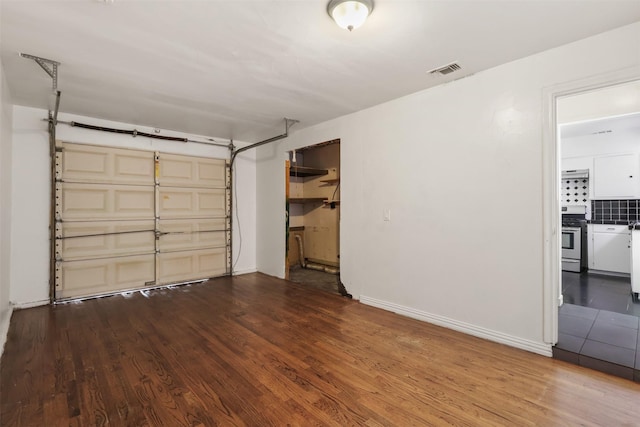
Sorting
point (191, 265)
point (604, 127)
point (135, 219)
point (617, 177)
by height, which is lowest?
point (191, 265)

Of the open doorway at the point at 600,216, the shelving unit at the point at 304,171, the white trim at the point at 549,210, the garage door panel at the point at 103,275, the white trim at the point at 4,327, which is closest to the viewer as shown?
the white trim at the point at 549,210

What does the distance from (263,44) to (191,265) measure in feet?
13.3

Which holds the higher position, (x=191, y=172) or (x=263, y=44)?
(x=263, y=44)

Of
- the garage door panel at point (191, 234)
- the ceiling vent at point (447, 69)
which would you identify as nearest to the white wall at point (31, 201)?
the garage door panel at point (191, 234)

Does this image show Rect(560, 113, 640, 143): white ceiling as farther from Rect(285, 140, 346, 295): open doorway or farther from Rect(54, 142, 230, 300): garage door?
Rect(54, 142, 230, 300): garage door

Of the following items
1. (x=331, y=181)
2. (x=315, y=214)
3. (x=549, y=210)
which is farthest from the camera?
(x=315, y=214)

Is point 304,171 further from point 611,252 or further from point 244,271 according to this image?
point 611,252

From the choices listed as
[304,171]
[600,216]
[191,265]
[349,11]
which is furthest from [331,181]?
[600,216]

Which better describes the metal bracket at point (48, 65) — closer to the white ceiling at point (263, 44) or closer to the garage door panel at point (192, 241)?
the white ceiling at point (263, 44)

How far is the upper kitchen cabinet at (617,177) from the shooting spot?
16.5 ft

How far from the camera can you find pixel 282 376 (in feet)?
6.99

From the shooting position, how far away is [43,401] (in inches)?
72.7

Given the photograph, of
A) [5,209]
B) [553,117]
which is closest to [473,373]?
[553,117]

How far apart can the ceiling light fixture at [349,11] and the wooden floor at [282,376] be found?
95.7 inches
